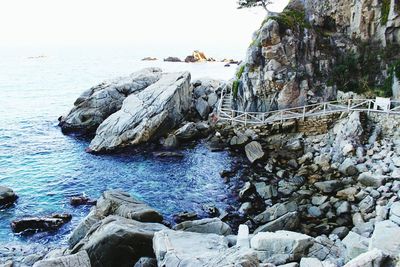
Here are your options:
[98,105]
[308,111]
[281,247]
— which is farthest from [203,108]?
[281,247]

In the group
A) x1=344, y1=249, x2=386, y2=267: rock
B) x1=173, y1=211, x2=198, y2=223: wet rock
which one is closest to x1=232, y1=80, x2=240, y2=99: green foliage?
x1=173, y1=211, x2=198, y2=223: wet rock

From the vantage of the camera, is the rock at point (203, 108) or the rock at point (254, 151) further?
the rock at point (203, 108)

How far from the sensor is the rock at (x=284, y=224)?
18531 mm

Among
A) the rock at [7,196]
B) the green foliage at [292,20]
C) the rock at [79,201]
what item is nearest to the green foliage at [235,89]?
the green foliage at [292,20]

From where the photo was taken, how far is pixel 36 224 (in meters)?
21.4

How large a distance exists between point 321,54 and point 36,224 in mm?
27176

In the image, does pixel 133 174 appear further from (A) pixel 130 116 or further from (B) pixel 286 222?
(B) pixel 286 222

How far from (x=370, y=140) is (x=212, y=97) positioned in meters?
19.1

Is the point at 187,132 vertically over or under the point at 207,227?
over

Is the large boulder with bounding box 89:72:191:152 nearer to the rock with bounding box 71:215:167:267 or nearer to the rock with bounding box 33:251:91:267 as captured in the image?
the rock with bounding box 71:215:167:267

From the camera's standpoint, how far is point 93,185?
26.9 metres

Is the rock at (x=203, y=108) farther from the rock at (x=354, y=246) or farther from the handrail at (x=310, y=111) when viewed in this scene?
the rock at (x=354, y=246)

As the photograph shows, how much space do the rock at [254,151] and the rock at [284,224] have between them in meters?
9.88

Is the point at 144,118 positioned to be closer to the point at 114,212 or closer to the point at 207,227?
the point at 114,212
